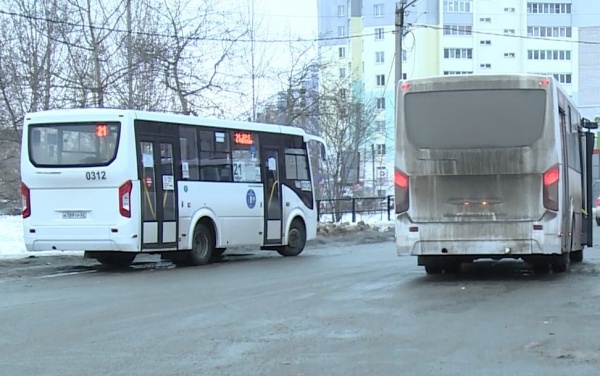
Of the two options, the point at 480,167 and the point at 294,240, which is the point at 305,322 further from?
the point at 294,240

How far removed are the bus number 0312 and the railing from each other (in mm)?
16788

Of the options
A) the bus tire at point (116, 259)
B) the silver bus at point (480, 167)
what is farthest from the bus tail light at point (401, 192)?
the bus tire at point (116, 259)

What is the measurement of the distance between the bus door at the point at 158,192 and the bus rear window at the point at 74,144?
0.61 meters

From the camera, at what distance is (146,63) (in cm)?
2638

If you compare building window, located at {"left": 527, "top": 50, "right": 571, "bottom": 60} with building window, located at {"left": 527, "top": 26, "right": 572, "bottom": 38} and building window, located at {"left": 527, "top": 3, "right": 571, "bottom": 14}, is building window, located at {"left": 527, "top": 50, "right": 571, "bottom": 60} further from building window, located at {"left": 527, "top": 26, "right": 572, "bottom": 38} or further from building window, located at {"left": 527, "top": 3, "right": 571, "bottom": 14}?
building window, located at {"left": 527, "top": 3, "right": 571, "bottom": 14}

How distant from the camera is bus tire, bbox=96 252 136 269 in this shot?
16.5 meters

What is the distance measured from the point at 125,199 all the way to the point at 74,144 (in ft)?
4.77

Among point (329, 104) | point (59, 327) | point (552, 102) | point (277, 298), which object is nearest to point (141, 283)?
point (277, 298)

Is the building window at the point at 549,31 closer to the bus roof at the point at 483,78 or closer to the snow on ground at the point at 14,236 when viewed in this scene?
the snow on ground at the point at 14,236

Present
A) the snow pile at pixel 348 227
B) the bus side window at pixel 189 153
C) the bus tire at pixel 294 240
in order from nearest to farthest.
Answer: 1. the bus side window at pixel 189 153
2. the bus tire at pixel 294 240
3. the snow pile at pixel 348 227

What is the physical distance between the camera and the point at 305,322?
28.7 feet

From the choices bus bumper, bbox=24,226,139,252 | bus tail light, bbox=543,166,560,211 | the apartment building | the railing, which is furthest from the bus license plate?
the apartment building

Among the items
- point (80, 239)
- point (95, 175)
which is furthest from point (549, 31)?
point (80, 239)

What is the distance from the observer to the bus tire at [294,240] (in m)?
19.4
